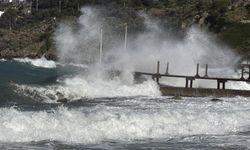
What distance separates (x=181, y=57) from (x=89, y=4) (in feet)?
277

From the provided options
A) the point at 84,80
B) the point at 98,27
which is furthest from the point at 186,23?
the point at 84,80

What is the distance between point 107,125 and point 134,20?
85.5 meters

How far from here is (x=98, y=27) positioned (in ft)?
282

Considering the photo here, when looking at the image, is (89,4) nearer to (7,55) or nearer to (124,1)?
(124,1)

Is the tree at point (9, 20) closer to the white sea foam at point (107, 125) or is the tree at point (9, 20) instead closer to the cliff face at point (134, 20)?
the cliff face at point (134, 20)

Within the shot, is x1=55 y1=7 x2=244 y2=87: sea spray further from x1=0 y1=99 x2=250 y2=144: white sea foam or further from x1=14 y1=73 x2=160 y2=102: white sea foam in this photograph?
x1=0 y1=99 x2=250 y2=144: white sea foam

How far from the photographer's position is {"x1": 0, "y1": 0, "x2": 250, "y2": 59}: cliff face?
3861 inches


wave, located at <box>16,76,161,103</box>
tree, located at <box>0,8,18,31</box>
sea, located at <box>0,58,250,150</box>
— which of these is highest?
tree, located at <box>0,8,18,31</box>

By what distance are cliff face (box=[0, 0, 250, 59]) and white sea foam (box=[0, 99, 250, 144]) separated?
6115 cm

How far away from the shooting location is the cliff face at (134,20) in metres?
98.1

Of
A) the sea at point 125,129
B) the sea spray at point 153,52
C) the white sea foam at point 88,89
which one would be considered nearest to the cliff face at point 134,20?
the sea spray at point 153,52

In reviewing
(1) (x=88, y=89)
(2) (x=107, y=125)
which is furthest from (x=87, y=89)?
(2) (x=107, y=125)

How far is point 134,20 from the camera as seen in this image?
352 feet

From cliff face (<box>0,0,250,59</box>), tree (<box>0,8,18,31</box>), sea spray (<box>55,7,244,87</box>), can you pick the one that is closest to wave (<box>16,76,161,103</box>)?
sea spray (<box>55,7,244,87</box>)
